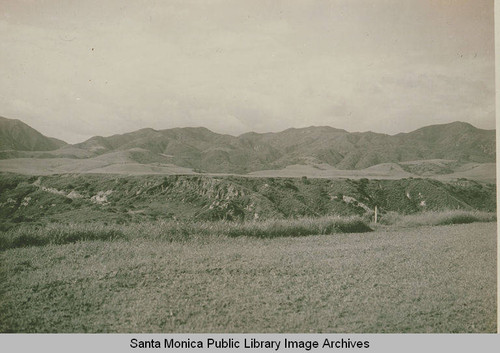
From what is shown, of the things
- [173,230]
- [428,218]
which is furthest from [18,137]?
[428,218]

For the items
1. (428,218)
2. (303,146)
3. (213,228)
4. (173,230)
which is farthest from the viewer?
(303,146)

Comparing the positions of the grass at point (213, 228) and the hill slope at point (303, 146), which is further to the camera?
the hill slope at point (303, 146)

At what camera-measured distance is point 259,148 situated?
1237 cm

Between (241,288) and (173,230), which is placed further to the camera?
(173,230)

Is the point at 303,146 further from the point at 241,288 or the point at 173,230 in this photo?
the point at 241,288

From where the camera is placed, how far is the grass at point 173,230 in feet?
22.4

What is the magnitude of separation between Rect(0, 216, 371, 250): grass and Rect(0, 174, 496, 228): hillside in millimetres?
388

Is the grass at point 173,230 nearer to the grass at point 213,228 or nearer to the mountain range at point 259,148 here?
the grass at point 213,228

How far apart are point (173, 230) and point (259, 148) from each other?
5.49 meters

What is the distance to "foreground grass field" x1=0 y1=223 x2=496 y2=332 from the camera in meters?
5.22

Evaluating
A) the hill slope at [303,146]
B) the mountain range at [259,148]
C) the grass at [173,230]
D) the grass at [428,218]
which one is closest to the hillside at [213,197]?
the grass at [428,218]

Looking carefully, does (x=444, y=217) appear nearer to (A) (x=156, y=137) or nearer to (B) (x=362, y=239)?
(B) (x=362, y=239)

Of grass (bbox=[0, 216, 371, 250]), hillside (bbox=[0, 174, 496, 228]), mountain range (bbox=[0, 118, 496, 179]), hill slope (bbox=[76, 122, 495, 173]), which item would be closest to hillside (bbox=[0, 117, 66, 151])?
mountain range (bbox=[0, 118, 496, 179])

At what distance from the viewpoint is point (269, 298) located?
5.57 m
